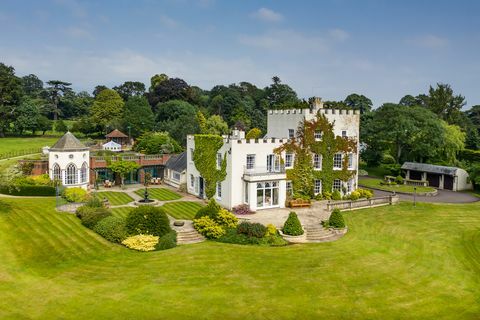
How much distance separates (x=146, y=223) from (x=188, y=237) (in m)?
2.93

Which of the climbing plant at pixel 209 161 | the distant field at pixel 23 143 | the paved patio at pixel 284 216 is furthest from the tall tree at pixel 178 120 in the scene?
the paved patio at pixel 284 216

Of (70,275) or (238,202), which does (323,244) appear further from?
(70,275)

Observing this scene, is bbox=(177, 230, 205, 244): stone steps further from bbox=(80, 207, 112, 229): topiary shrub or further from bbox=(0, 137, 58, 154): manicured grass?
bbox=(0, 137, 58, 154): manicured grass

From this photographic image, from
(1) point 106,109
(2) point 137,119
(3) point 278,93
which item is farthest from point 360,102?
(1) point 106,109

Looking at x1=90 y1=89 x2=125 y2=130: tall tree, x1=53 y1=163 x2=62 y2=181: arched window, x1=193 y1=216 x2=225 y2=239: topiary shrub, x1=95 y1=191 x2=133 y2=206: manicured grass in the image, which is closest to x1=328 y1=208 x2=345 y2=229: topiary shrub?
x1=193 y1=216 x2=225 y2=239: topiary shrub

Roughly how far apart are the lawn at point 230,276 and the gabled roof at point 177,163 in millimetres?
16611

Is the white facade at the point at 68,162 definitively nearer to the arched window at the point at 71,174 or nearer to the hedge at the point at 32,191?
the arched window at the point at 71,174

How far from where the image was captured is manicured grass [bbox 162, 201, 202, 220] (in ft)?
99.0

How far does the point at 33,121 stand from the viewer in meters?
68.8

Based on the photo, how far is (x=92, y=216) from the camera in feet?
84.0

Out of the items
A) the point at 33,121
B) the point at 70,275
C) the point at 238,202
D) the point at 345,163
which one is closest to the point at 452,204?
the point at 345,163

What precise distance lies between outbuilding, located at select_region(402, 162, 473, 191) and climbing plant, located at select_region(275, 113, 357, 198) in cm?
1488

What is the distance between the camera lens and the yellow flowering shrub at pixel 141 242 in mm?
23072

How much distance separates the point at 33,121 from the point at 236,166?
172 ft
